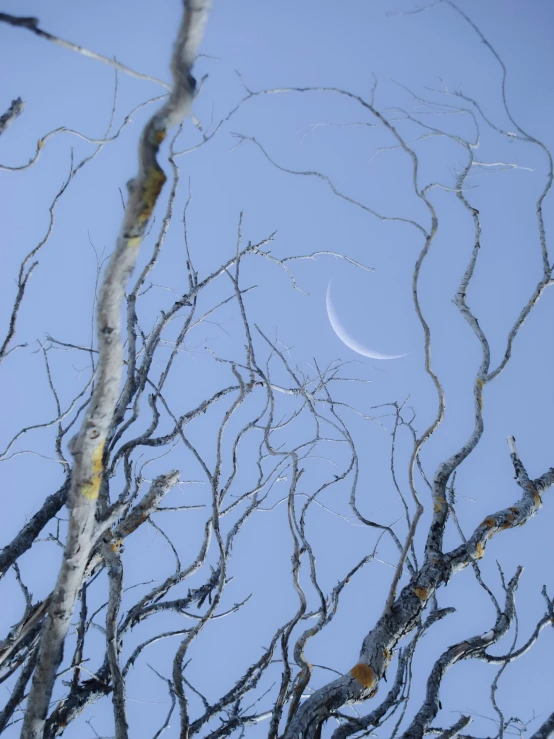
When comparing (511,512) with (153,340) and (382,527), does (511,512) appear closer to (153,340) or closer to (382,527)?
(382,527)

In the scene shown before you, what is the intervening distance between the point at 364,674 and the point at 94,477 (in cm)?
146

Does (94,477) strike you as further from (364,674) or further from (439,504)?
(439,504)

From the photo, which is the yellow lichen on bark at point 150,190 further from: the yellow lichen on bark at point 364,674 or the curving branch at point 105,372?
the yellow lichen on bark at point 364,674

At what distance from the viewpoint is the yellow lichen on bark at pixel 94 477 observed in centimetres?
174

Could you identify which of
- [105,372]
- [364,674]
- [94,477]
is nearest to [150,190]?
[105,372]

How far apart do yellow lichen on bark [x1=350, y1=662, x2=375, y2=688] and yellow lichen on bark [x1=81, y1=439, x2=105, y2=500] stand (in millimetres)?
1378

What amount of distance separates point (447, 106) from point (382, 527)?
2.46m

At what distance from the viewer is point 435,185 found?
9.32 ft

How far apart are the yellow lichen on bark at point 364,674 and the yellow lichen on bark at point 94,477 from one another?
4.52ft

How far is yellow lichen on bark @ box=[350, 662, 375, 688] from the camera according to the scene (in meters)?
2.11

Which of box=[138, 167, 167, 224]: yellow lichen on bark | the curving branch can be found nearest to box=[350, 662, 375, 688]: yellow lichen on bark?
the curving branch

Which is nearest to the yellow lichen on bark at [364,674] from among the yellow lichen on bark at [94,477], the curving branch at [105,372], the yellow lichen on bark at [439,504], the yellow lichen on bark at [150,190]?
the yellow lichen on bark at [439,504]

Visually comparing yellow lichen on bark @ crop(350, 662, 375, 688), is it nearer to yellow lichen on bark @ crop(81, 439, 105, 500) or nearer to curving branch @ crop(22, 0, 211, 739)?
curving branch @ crop(22, 0, 211, 739)

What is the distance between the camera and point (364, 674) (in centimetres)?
212
